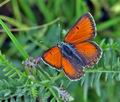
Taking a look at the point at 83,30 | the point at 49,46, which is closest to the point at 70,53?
the point at 83,30

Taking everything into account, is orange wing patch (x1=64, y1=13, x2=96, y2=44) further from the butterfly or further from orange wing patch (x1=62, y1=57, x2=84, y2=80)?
orange wing patch (x1=62, y1=57, x2=84, y2=80)

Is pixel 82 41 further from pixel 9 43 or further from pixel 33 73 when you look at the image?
pixel 9 43

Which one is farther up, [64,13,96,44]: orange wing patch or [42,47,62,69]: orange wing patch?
[64,13,96,44]: orange wing patch

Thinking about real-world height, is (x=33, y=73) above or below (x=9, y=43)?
below

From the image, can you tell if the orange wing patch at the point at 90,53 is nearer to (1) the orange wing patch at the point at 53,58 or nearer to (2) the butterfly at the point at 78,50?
(2) the butterfly at the point at 78,50

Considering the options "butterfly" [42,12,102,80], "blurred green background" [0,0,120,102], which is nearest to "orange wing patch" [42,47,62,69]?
"butterfly" [42,12,102,80]

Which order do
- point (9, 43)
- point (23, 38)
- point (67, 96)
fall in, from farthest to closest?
point (9, 43) < point (23, 38) < point (67, 96)

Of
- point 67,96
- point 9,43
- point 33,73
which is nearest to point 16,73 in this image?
point 33,73
